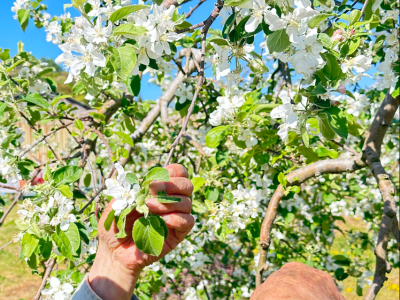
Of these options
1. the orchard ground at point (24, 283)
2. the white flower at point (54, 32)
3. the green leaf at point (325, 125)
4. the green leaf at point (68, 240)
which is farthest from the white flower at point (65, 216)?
the orchard ground at point (24, 283)

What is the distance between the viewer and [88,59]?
1039 millimetres

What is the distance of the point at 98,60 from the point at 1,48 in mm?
1285

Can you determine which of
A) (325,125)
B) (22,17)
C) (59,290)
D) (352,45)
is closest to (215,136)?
(325,125)

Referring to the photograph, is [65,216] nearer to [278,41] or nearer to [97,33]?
[97,33]

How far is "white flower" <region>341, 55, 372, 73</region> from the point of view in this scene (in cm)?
112

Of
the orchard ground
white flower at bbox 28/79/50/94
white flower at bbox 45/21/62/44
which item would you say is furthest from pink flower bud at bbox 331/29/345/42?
the orchard ground

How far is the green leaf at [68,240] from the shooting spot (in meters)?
1.23

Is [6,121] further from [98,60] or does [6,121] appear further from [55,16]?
[98,60]

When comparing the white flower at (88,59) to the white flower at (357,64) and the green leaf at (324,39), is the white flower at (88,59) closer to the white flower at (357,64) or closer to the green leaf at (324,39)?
the green leaf at (324,39)

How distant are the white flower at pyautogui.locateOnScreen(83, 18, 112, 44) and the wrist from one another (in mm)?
754

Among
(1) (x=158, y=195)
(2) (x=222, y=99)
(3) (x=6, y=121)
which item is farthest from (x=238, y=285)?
(1) (x=158, y=195)

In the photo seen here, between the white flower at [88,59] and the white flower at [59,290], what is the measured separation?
106 cm

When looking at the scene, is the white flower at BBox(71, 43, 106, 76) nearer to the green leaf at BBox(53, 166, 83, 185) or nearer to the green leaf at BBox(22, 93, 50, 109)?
the green leaf at BBox(53, 166, 83, 185)

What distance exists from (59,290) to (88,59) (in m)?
1.15
